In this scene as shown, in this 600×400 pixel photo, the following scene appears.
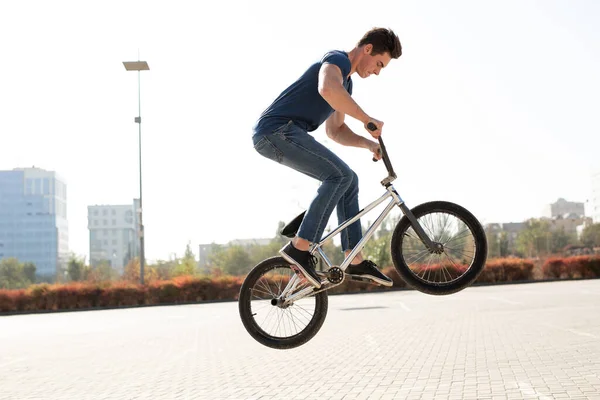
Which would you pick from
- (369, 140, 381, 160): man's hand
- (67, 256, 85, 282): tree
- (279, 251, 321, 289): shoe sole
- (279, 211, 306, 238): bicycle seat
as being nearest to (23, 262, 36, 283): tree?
(67, 256, 85, 282): tree

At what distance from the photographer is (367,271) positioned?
577 centimetres

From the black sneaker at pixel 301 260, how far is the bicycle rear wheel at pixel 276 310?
0.74 ft

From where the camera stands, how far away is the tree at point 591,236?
17225 cm

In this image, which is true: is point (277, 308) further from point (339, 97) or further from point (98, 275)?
point (98, 275)

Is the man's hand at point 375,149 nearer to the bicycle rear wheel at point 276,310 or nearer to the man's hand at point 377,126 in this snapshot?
the man's hand at point 377,126

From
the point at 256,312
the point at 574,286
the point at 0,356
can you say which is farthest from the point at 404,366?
the point at 256,312

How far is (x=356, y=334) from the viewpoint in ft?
552

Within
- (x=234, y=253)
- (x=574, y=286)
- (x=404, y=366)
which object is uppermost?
(x=234, y=253)

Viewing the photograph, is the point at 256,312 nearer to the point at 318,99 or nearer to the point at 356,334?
the point at 318,99

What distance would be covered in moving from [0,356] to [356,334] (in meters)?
73.4

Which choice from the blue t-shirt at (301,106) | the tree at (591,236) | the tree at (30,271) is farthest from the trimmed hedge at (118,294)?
the tree at (30,271)

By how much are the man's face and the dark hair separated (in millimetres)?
27

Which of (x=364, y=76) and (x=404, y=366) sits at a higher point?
(x=364, y=76)

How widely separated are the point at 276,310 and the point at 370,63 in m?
1.99
